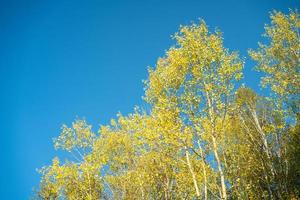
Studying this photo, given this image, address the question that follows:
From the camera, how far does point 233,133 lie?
47.5 meters

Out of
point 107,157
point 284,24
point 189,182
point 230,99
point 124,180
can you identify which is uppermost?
point 284,24

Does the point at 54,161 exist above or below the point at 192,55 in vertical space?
above

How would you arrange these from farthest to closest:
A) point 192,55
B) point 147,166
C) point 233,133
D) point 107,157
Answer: point 233,133, point 107,157, point 147,166, point 192,55

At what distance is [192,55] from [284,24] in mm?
14695

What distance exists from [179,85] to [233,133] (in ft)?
65.8

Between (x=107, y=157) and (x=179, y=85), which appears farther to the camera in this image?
(x=107, y=157)

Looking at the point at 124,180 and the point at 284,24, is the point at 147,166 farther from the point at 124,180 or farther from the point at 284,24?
the point at 284,24

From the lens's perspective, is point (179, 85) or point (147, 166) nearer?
point (179, 85)

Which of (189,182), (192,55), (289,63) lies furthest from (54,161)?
(289,63)

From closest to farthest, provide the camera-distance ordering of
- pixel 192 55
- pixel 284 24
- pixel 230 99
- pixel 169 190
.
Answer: pixel 230 99 → pixel 192 55 → pixel 169 190 → pixel 284 24

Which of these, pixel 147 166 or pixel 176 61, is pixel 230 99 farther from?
pixel 147 166

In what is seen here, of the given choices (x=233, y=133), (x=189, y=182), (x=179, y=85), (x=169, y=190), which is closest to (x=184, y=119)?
(x=179, y=85)

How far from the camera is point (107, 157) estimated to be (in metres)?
41.4

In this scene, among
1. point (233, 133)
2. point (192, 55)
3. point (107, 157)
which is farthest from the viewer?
point (233, 133)
